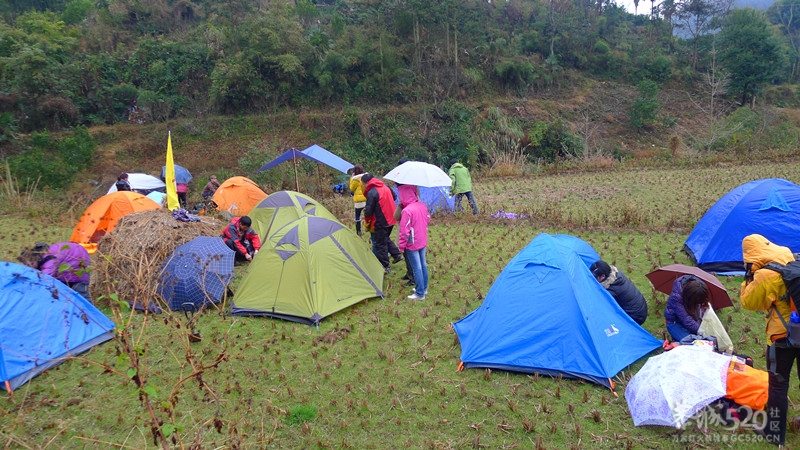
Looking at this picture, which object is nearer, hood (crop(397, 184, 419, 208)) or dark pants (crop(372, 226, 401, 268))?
hood (crop(397, 184, 419, 208))

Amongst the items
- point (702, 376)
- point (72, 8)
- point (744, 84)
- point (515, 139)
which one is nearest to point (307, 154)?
point (702, 376)

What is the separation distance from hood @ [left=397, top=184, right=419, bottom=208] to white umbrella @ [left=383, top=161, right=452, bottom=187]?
12 centimetres

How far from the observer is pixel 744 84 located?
35.4 meters

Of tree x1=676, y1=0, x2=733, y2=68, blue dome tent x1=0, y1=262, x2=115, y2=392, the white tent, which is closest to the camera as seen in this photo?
blue dome tent x1=0, y1=262, x2=115, y2=392

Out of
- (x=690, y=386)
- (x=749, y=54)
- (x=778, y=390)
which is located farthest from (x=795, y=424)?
(x=749, y=54)

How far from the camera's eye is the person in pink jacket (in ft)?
22.7

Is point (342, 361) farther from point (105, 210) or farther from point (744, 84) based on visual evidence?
point (744, 84)

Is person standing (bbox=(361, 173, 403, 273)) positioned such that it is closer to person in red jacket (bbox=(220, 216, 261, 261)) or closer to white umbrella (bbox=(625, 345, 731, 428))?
person in red jacket (bbox=(220, 216, 261, 261))

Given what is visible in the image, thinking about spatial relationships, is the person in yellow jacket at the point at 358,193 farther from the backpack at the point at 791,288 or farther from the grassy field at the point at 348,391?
the backpack at the point at 791,288

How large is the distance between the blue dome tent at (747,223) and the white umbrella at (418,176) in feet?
13.8

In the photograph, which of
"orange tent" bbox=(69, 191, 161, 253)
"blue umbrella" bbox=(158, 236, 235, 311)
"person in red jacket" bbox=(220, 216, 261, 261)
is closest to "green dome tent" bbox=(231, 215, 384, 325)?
"blue umbrella" bbox=(158, 236, 235, 311)

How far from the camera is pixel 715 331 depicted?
4867mm

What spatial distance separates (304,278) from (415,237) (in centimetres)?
162

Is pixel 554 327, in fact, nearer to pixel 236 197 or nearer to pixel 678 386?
pixel 678 386
